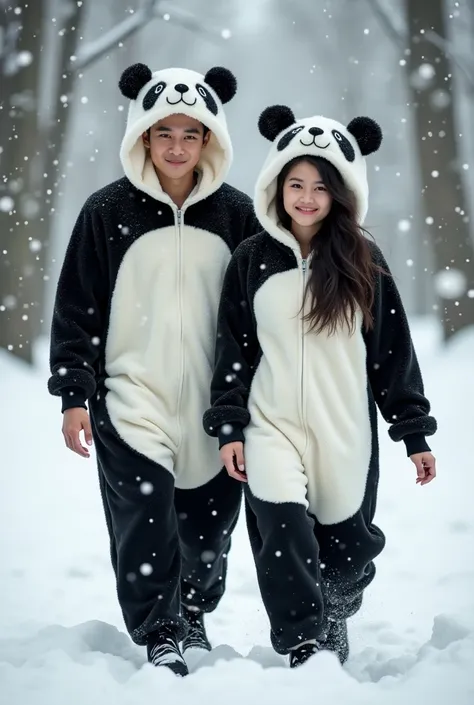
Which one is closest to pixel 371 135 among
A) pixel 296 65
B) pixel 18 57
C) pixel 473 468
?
pixel 473 468

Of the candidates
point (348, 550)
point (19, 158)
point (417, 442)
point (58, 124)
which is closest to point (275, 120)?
point (417, 442)

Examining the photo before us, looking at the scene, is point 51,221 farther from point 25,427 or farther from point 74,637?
point 74,637

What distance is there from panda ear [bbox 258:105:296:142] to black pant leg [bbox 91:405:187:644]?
1.14 metres

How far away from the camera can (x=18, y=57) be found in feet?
27.8

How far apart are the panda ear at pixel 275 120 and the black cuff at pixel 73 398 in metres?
1.04

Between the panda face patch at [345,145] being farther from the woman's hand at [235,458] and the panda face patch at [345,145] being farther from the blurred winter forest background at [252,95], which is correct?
the woman's hand at [235,458]

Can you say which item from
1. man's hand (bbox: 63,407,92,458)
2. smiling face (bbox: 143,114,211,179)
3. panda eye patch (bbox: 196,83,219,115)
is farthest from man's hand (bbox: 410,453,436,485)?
panda eye patch (bbox: 196,83,219,115)

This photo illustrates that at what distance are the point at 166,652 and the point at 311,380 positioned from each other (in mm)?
939

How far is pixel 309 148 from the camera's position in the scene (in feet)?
9.68

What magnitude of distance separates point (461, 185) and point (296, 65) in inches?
282

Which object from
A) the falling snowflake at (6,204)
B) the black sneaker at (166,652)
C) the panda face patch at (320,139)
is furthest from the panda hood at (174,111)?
the falling snowflake at (6,204)

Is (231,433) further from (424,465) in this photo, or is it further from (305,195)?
(305,195)

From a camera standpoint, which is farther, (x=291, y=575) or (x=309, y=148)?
(x=309, y=148)

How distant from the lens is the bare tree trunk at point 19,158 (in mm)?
8469
